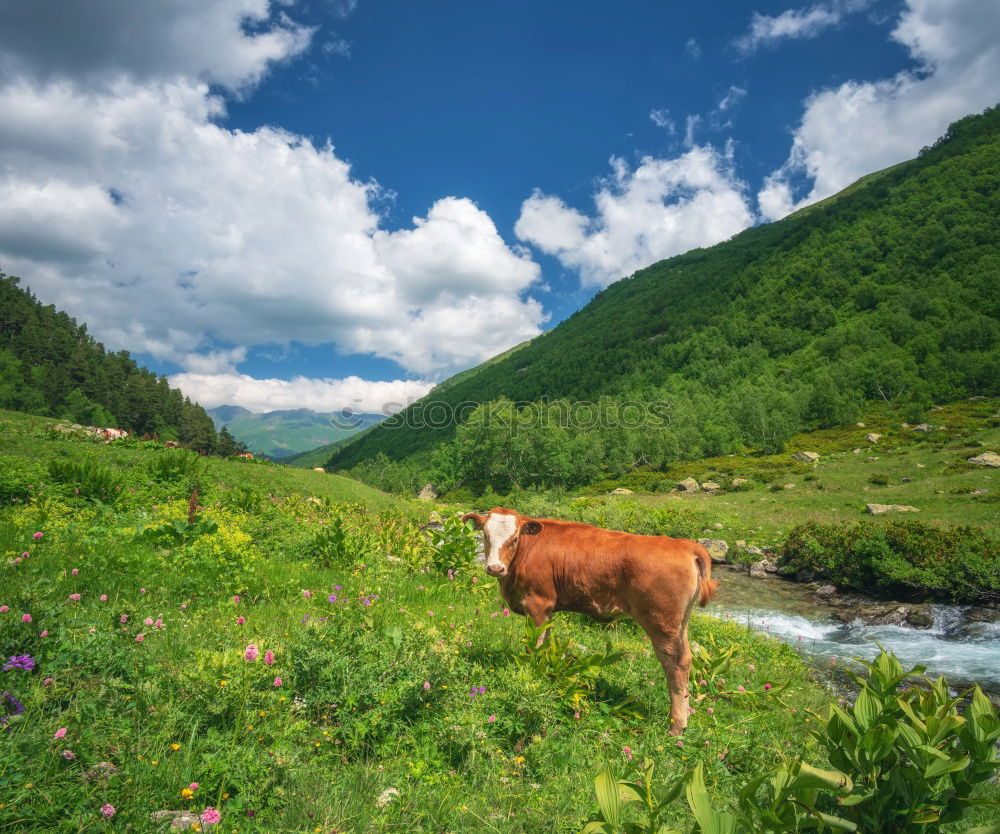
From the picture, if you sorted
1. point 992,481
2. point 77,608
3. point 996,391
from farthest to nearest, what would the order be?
point 996,391 < point 992,481 < point 77,608

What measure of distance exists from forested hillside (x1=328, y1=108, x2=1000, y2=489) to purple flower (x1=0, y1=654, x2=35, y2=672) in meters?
73.5

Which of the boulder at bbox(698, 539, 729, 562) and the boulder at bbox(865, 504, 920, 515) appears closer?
the boulder at bbox(698, 539, 729, 562)

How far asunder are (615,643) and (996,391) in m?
87.2

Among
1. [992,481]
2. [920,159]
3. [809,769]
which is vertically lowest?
[992,481]

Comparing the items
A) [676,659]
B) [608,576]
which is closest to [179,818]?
[608,576]

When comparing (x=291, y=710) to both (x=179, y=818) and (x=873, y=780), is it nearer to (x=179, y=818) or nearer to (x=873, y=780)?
(x=179, y=818)

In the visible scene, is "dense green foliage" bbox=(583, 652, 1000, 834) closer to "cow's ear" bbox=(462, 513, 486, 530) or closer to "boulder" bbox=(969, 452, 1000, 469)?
"cow's ear" bbox=(462, 513, 486, 530)

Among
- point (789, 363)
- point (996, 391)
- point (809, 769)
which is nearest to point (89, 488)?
point (809, 769)

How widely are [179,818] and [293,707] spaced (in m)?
1.25

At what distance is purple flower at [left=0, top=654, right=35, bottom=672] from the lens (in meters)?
3.26

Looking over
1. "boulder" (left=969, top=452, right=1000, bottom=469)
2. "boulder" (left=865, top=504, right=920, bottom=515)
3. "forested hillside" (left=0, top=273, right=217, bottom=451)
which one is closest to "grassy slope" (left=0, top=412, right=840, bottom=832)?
"boulder" (left=865, top=504, right=920, bottom=515)

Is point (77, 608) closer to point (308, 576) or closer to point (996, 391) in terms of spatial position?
point (308, 576)

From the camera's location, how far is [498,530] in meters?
6.64

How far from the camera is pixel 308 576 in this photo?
8.20 meters
